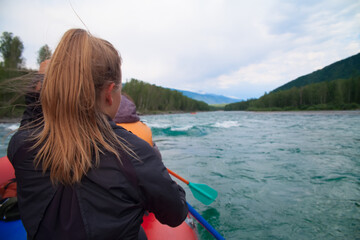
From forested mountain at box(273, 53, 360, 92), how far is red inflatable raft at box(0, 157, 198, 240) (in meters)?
144

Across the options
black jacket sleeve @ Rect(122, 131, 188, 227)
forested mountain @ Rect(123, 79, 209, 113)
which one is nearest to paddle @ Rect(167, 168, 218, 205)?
black jacket sleeve @ Rect(122, 131, 188, 227)

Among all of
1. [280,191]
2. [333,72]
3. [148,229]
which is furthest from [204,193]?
[333,72]

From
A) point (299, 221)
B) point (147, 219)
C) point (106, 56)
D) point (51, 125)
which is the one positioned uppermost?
point (106, 56)

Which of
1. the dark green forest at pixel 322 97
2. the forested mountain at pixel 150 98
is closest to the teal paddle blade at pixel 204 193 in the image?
the dark green forest at pixel 322 97

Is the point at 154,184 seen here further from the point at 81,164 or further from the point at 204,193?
the point at 204,193

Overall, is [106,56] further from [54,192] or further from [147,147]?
[54,192]

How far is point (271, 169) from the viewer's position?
18.6ft

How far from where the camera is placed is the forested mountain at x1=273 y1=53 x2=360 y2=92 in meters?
125

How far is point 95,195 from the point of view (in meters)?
0.79

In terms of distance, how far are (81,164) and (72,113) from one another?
0.22 metres

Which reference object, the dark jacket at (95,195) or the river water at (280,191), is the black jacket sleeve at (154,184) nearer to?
the dark jacket at (95,195)

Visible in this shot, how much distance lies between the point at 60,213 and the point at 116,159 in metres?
0.30

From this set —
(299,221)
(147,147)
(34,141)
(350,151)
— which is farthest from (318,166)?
→ (34,141)

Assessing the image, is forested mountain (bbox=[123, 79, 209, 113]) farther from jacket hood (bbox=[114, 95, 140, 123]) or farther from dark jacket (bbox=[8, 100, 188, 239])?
dark jacket (bbox=[8, 100, 188, 239])
